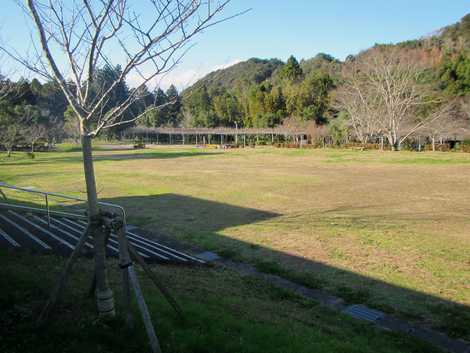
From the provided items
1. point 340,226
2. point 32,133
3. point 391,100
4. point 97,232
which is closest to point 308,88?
point 391,100

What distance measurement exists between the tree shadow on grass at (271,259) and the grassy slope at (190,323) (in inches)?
33.4

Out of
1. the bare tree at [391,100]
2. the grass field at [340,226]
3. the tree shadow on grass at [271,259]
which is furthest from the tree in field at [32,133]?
the bare tree at [391,100]

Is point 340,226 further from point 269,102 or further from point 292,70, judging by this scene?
point 292,70

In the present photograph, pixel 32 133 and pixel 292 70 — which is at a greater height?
pixel 292 70

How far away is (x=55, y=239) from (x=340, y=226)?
6.90 metres

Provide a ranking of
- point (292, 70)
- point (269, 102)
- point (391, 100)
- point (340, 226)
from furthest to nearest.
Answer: point (292, 70) → point (269, 102) → point (391, 100) → point (340, 226)

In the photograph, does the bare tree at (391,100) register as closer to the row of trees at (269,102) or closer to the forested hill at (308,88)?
the forested hill at (308,88)

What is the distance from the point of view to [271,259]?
25.2 feet

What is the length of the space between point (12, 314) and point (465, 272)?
22.6 feet

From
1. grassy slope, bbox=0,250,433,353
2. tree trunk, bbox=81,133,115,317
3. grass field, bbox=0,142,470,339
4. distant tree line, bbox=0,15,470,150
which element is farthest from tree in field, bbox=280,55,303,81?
tree trunk, bbox=81,133,115,317

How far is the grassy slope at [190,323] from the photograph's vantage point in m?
3.27

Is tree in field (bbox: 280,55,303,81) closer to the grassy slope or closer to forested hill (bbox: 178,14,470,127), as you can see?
forested hill (bbox: 178,14,470,127)

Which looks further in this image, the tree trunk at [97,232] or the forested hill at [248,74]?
the forested hill at [248,74]

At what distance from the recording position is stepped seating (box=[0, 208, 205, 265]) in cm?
704
